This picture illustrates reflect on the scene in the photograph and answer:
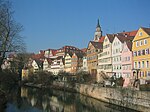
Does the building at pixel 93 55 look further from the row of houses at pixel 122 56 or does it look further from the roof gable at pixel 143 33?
the roof gable at pixel 143 33

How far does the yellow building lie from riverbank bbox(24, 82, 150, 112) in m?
9.53

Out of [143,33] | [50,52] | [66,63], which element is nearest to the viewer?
[143,33]

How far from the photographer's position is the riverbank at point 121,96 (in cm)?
2892

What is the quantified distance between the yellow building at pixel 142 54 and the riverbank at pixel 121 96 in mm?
9527

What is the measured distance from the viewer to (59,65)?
333 feet

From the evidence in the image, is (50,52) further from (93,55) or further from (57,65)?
(93,55)

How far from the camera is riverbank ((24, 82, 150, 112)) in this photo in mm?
28916

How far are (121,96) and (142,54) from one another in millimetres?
14635

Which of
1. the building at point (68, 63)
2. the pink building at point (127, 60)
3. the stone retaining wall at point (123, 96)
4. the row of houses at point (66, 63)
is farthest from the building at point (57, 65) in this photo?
the stone retaining wall at point (123, 96)

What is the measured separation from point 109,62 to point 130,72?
1029 cm

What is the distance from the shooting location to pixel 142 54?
45875 millimetres

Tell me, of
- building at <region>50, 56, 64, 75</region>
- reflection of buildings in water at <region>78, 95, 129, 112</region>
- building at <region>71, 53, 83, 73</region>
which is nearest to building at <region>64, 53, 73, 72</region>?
building at <region>71, 53, 83, 73</region>

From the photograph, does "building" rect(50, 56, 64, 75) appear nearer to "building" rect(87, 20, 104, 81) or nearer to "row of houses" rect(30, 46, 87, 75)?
"row of houses" rect(30, 46, 87, 75)

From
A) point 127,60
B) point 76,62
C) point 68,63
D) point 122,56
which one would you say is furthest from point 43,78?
point 127,60
